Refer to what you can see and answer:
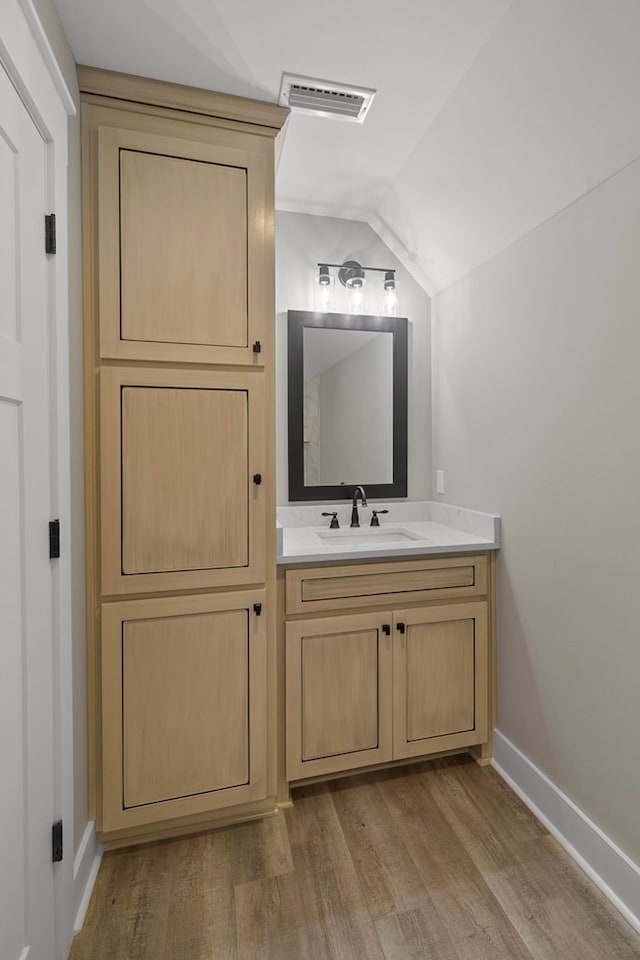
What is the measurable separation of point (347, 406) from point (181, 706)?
152cm

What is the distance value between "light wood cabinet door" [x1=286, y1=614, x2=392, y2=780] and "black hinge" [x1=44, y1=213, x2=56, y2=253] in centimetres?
140

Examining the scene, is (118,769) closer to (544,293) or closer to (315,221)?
(544,293)

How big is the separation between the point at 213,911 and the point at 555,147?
255 centimetres

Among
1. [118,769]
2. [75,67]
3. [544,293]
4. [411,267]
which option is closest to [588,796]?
[118,769]

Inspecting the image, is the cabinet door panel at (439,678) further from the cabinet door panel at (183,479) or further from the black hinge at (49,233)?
the black hinge at (49,233)

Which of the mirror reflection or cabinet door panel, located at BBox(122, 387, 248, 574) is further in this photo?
the mirror reflection

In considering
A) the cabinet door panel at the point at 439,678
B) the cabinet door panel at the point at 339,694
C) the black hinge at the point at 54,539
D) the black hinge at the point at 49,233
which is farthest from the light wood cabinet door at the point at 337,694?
the black hinge at the point at 49,233

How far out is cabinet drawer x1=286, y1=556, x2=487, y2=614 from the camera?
184cm

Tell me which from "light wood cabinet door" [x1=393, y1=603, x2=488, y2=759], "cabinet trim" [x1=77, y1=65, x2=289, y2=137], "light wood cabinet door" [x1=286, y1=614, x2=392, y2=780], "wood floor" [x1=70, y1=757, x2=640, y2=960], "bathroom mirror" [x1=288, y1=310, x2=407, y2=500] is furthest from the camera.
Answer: "bathroom mirror" [x1=288, y1=310, x2=407, y2=500]

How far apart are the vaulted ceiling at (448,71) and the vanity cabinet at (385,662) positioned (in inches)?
56.9

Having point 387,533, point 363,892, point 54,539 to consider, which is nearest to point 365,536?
point 387,533

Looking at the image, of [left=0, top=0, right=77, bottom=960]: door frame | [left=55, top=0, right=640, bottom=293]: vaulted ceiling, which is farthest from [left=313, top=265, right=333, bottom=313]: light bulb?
[left=0, top=0, right=77, bottom=960]: door frame

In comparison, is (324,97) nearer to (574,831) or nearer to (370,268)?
(370,268)

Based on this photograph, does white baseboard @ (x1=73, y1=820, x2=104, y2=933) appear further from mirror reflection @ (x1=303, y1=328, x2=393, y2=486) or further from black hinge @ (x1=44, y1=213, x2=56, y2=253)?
black hinge @ (x1=44, y1=213, x2=56, y2=253)
